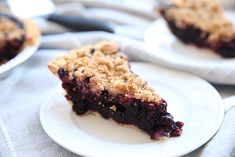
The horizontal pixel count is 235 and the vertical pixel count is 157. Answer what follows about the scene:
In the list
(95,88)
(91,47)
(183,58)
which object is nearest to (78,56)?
(91,47)

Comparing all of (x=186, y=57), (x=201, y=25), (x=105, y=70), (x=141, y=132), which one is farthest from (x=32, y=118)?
(x=201, y=25)

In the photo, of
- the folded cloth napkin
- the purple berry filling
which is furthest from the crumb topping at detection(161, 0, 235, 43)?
the purple berry filling

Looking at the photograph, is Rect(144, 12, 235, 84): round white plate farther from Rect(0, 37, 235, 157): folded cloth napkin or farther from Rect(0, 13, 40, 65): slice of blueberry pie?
Rect(0, 13, 40, 65): slice of blueberry pie

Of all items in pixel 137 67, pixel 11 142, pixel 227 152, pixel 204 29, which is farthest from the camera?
pixel 204 29

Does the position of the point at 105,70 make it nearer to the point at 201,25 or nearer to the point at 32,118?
the point at 32,118

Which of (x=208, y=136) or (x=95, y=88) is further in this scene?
(x=95, y=88)

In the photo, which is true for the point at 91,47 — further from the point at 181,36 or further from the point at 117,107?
the point at 181,36
